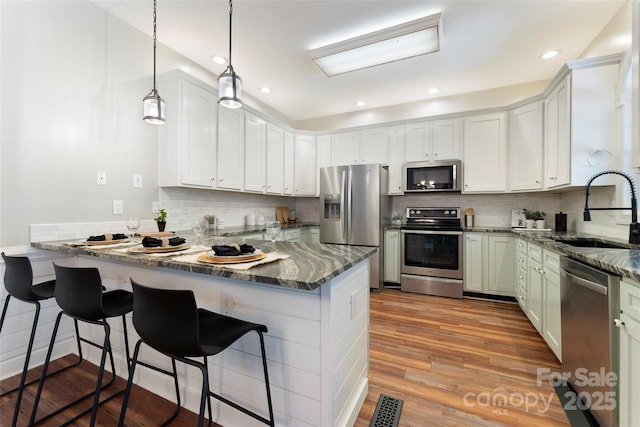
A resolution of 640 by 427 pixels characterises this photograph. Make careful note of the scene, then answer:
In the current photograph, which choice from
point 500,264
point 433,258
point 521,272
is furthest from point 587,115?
point 433,258

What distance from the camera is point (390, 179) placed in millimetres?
4105

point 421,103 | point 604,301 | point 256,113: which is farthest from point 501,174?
Answer: point 256,113

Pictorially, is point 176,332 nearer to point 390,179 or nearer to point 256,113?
point 256,113

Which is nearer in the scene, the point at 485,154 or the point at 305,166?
the point at 485,154

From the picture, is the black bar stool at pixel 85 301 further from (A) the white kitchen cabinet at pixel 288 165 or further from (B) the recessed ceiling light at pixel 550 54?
(B) the recessed ceiling light at pixel 550 54

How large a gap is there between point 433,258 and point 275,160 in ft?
8.90

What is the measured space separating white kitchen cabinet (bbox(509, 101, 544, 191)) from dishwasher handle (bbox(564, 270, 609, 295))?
1997 millimetres

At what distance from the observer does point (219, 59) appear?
311 centimetres

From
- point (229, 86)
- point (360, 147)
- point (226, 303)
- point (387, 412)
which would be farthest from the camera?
point (360, 147)

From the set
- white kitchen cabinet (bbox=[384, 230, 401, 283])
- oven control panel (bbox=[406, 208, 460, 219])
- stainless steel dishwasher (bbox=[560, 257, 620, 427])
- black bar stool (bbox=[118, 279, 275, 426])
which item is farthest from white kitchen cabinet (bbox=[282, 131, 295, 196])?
stainless steel dishwasher (bbox=[560, 257, 620, 427])

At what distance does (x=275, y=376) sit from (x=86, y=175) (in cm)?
228

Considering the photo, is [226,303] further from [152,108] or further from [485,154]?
[485,154]

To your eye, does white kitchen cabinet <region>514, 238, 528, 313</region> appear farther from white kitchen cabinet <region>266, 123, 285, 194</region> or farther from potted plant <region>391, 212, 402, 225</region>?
white kitchen cabinet <region>266, 123, 285, 194</region>

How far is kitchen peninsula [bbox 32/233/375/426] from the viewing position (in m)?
1.15
